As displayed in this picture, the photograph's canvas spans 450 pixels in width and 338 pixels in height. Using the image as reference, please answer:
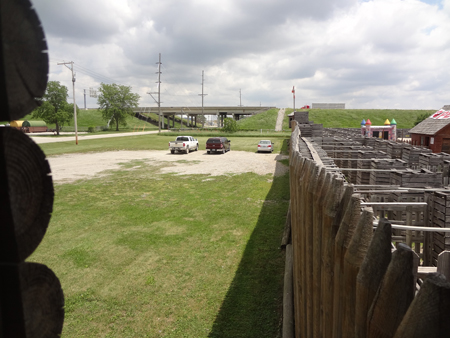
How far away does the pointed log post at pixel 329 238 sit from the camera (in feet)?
7.06

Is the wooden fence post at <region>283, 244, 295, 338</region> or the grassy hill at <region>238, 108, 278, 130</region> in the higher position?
the grassy hill at <region>238, 108, 278, 130</region>

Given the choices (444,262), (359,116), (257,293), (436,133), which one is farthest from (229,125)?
(444,262)

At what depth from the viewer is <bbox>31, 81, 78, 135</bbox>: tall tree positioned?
62812 mm

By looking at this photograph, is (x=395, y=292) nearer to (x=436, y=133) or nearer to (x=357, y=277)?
(x=357, y=277)

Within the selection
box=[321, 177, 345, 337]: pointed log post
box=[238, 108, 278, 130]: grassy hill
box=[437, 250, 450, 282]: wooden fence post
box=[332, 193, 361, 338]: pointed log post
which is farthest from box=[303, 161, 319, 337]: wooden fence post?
box=[238, 108, 278, 130]: grassy hill

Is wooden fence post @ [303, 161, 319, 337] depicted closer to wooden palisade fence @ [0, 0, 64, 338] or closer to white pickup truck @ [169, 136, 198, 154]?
wooden palisade fence @ [0, 0, 64, 338]

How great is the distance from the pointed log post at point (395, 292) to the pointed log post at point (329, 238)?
0.87 meters

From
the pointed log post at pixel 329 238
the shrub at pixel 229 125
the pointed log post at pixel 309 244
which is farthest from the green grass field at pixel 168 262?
the shrub at pixel 229 125

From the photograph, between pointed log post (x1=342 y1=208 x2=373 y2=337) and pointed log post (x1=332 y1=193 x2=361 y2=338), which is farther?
pointed log post (x1=332 y1=193 x2=361 y2=338)

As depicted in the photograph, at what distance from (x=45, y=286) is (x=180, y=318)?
422cm

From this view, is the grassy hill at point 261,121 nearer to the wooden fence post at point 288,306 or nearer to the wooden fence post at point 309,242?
the wooden fence post at point 288,306

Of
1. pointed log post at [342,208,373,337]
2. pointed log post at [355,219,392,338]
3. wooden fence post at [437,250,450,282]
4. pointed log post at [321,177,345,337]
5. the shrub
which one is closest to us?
pointed log post at [355,219,392,338]

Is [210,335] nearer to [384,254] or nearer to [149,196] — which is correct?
[384,254]

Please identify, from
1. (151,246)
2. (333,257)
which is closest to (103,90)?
(151,246)
